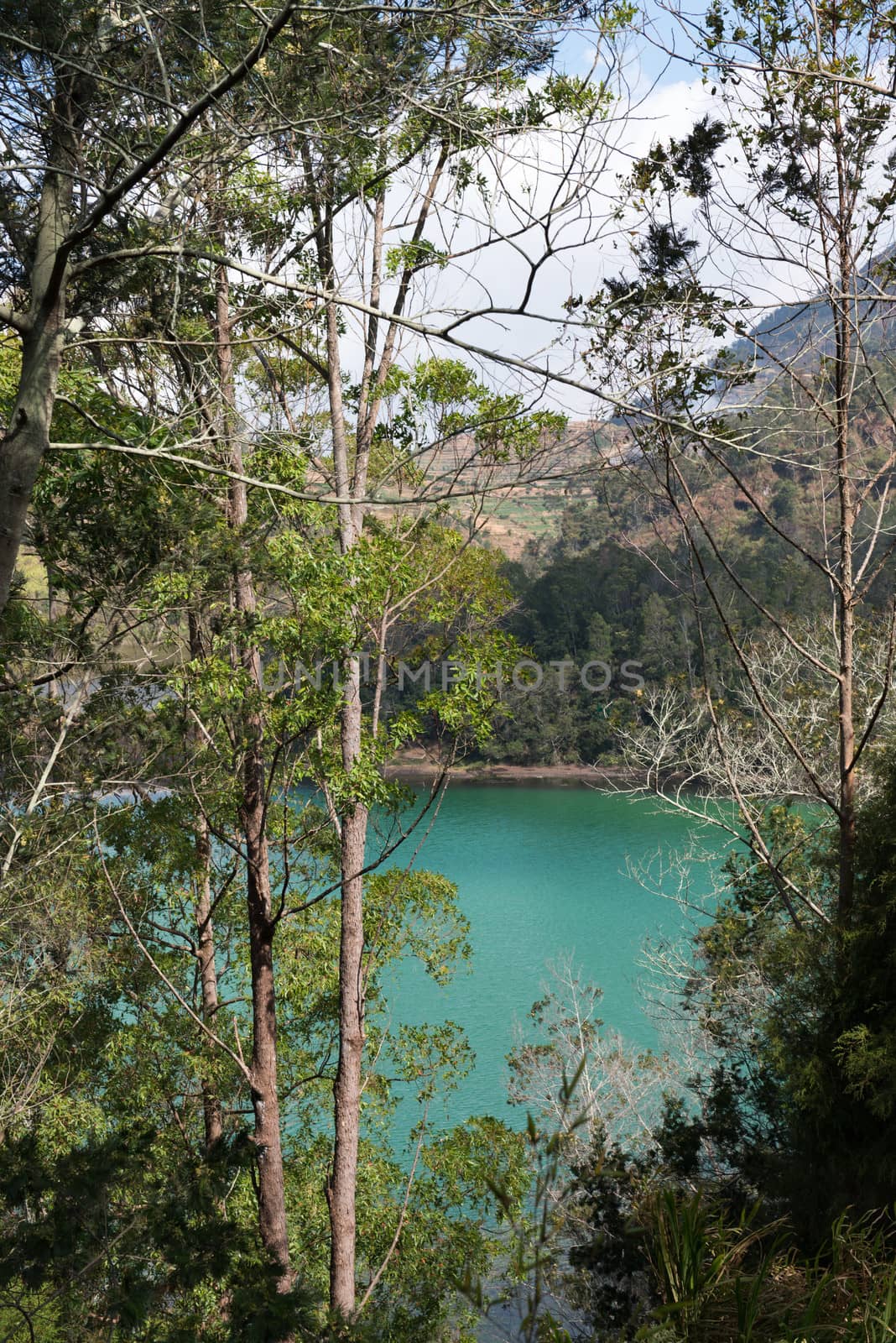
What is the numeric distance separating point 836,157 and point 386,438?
386 cm

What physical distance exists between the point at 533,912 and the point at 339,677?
13335mm

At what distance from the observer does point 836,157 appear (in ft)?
13.5

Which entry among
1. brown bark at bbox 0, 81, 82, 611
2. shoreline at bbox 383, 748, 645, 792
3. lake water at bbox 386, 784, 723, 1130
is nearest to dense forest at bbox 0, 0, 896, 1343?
brown bark at bbox 0, 81, 82, 611

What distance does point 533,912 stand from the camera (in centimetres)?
1839

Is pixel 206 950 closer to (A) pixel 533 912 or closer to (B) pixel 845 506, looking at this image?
(B) pixel 845 506

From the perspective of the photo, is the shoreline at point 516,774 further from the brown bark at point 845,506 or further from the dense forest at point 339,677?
the brown bark at point 845,506

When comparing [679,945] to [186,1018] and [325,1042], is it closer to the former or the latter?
[325,1042]

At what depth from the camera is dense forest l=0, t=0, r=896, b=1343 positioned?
2789 millimetres

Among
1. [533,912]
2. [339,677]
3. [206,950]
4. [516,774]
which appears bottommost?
[533,912]

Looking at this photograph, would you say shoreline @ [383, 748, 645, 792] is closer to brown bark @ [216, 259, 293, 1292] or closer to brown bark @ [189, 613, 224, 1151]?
brown bark @ [189, 613, 224, 1151]

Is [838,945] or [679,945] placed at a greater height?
→ [838,945]

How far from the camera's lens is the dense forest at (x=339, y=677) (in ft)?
9.15

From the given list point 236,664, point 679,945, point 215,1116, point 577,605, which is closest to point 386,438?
point 236,664

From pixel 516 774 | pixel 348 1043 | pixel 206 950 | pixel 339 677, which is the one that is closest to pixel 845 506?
pixel 339 677
